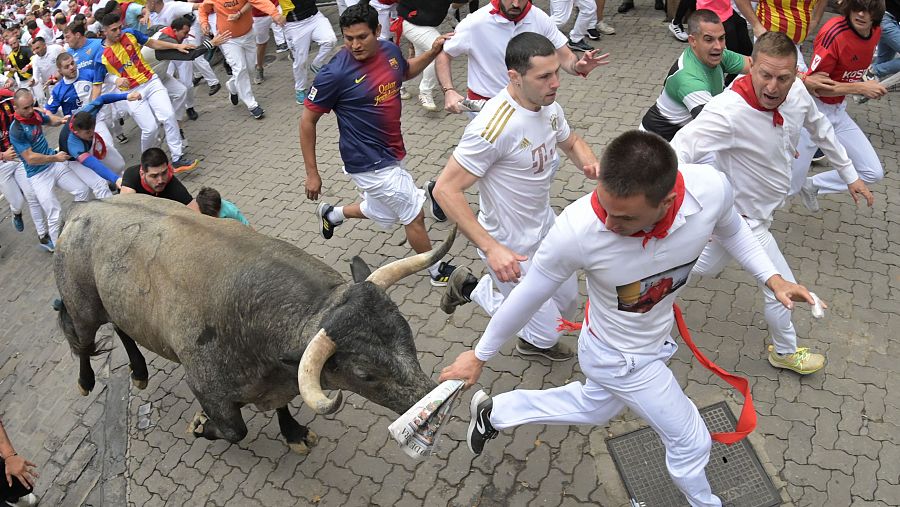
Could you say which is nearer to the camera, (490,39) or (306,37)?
(490,39)

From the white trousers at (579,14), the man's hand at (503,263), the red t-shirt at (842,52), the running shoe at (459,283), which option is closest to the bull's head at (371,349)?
the man's hand at (503,263)

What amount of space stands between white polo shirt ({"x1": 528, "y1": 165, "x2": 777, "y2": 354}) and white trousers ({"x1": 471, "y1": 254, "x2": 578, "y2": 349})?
1.42 metres

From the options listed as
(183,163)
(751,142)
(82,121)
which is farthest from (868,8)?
(183,163)

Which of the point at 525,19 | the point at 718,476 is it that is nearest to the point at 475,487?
the point at 718,476

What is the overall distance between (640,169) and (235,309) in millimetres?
2780

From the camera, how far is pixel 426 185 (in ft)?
25.4

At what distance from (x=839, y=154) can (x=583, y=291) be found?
238 cm

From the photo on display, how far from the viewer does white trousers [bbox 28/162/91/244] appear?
882cm

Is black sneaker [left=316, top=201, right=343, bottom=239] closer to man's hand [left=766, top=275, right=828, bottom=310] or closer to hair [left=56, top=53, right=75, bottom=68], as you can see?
man's hand [left=766, top=275, right=828, bottom=310]

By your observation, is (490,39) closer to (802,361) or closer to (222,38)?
(802,361)

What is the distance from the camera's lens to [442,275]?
6.67 metres

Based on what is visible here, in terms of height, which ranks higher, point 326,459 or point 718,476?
point 718,476

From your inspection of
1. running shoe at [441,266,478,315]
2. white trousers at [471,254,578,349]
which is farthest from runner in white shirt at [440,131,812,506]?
running shoe at [441,266,478,315]

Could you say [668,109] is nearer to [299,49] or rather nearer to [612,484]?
[612,484]
